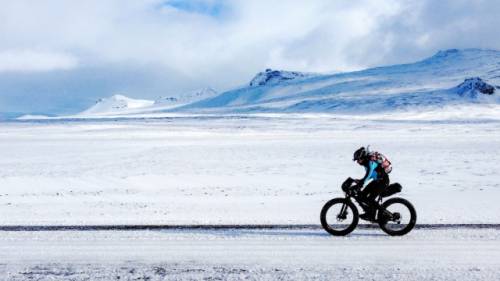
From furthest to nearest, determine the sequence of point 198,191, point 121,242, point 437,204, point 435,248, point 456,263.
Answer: point 198,191, point 437,204, point 121,242, point 435,248, point 456,263

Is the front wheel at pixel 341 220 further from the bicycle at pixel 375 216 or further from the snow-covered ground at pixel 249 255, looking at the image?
the snow-covered ground at pixel 249 255

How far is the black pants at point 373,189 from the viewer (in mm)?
9797

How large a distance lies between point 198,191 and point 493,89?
157 meters

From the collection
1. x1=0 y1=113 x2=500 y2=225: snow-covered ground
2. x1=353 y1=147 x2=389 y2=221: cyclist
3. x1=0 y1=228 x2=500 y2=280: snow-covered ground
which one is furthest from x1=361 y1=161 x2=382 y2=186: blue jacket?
x1=0 y1=113 x2=500 y2=225: snow-covered ground

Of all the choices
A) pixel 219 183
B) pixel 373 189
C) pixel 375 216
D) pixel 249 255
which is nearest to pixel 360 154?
pixel 373 189

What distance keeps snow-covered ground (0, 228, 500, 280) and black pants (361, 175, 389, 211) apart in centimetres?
65

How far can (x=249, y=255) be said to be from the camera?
8555mm

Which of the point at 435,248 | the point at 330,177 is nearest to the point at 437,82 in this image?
the point at 330,177

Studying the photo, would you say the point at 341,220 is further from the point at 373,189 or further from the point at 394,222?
the point at 394,222

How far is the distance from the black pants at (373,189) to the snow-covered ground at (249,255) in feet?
2.13

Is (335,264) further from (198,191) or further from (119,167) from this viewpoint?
(119,167)

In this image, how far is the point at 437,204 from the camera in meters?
14.2

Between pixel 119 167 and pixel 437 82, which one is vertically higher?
pixel 437 82

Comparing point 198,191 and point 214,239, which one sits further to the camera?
point 198,191
